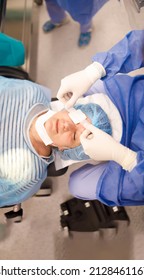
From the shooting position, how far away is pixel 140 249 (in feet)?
5.02

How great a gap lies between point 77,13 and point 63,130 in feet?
3.23

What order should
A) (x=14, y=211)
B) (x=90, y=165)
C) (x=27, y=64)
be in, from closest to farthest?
(x=90, y=165), (x=14, y=211), (x=27, y=64)

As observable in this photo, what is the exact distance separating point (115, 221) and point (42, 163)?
68 centimetres

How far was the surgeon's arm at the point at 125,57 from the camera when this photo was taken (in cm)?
109

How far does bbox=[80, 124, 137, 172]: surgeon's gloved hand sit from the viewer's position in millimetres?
958

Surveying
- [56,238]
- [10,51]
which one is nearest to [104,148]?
[10,51]

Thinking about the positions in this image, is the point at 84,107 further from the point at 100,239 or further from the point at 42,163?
the point at 100,239

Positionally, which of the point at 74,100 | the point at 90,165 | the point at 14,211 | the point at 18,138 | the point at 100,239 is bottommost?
the point at 100,239

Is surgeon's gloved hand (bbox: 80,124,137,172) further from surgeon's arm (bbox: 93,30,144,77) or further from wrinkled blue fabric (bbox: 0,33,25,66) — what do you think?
wrinkled blue fabric (bbox: 0,33,25,66)

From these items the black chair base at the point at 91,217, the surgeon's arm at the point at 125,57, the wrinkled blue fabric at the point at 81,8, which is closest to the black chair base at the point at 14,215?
the black chair base at the point at 91,217

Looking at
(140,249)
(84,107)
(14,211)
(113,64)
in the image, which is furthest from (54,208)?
(113,64)

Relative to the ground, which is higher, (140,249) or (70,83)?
(70,83)

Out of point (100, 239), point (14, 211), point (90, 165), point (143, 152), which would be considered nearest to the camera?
point (143, 152)

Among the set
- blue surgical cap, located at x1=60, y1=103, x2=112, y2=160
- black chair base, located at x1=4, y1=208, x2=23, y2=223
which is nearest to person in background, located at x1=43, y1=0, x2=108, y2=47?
blue surgical cap, located at x1=60, y1=103, x2=112, y2=160
